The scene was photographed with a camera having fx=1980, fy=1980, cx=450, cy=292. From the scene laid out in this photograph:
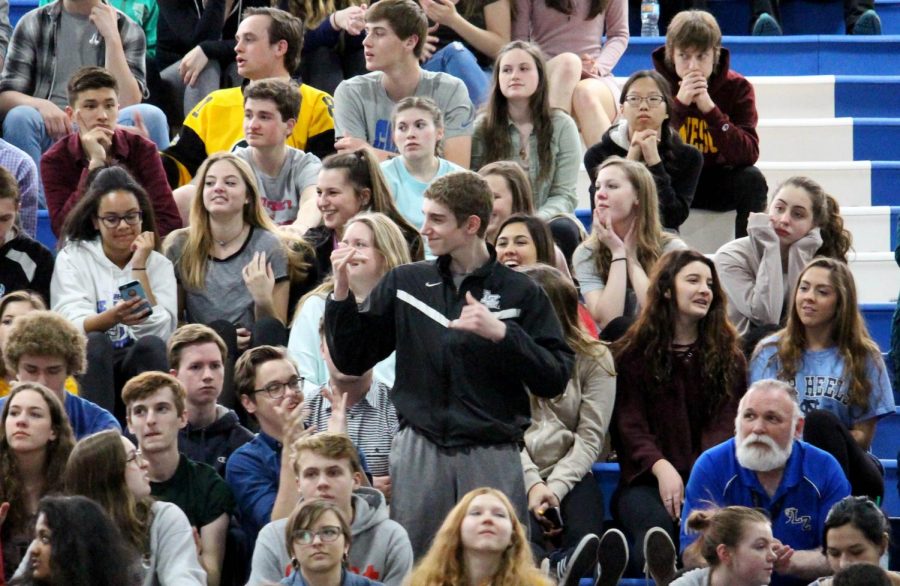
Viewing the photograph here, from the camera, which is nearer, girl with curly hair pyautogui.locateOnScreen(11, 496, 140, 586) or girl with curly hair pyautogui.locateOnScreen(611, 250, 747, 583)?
girl with curly hair pyautogui.locateOnScreen(11, 496, 140, 586)

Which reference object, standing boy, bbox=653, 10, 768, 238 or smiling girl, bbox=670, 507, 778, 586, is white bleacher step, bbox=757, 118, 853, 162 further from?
smiling girl, bbox=670, 507, 778, 586

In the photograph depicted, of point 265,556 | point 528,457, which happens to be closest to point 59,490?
point 265,556

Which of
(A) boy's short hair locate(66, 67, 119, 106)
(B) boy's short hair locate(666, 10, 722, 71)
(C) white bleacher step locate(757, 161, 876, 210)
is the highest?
(B) boy's short hair locate(666, 10, 722, 71)

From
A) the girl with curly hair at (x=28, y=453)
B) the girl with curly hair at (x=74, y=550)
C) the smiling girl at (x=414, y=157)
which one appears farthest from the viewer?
the smiling girl at (x=414, y=157)

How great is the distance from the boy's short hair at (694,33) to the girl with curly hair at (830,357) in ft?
5.72

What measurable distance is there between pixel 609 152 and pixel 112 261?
2106 millimetres

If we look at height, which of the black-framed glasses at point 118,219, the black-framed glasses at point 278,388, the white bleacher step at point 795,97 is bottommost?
the black-framed glasses at point 278,388

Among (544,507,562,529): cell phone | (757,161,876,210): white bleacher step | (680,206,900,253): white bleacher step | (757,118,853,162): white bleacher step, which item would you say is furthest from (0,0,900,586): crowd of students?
(757,118,853,162): white bleacher step

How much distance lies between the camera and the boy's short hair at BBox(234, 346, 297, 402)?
6.19m

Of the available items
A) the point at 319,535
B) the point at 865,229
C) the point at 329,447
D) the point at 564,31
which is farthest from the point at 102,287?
the point at 865,229

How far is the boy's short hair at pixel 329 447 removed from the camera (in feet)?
18.2

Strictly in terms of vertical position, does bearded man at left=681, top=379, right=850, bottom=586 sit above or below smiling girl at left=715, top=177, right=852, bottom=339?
below

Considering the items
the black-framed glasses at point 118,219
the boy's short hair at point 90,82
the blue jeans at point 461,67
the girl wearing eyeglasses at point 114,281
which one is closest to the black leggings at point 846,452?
the girl wearing eyeglasses at point 114,281

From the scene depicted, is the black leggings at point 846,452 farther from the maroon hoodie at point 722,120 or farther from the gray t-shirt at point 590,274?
the maroon hoodie at point 722,120
